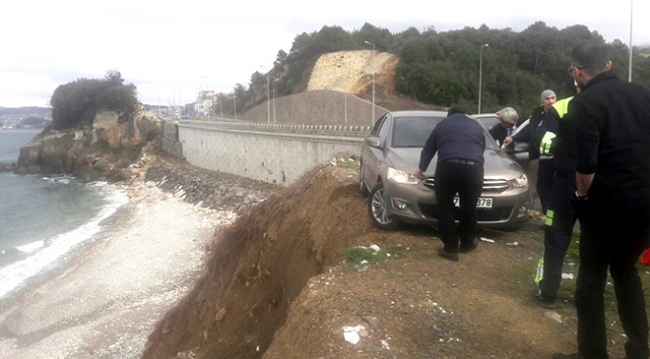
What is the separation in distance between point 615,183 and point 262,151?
34.0 meters

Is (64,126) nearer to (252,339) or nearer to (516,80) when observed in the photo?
(516,80)

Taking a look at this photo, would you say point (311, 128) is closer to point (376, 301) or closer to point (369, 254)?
point (369, 254)

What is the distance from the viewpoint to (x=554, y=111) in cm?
505

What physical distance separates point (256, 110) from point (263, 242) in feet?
234

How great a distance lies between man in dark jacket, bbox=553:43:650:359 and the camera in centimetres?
331

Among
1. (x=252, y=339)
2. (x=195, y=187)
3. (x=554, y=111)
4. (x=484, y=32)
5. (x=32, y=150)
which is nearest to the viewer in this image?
(x=554, y=111)

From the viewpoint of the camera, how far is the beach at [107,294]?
13.2 m

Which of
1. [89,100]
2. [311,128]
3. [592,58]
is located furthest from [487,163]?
[89,100]

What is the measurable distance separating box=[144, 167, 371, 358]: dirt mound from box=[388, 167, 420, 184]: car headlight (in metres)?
0.89

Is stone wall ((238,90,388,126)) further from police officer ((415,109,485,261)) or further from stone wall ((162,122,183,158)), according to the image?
police officer ((415,109,485,261))

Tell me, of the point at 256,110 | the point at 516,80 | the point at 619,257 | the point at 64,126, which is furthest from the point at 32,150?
the point at 619,257

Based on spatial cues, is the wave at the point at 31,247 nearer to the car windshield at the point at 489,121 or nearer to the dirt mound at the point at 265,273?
the dirt mound at the point at 265,273

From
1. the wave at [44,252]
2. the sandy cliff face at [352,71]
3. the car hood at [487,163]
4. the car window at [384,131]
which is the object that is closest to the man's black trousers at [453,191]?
the car hood at [487,163]

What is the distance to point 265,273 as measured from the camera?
938 centimetres
